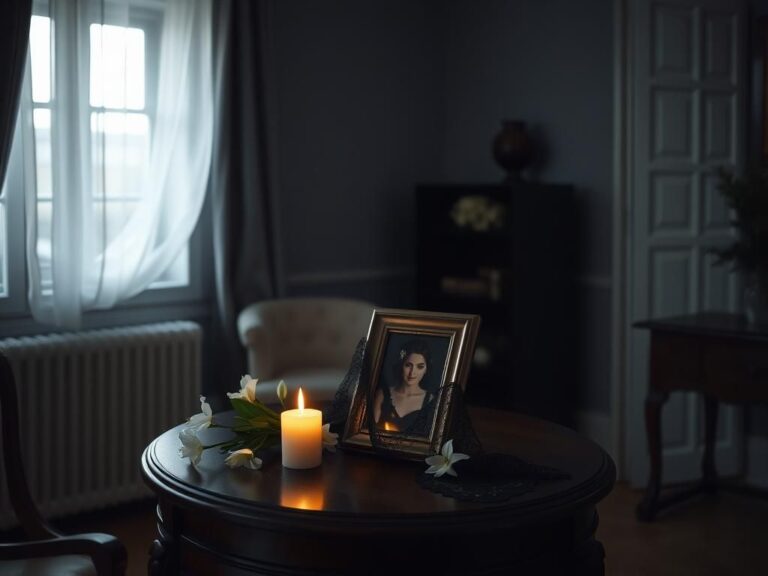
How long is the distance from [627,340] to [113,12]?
253 centimetres

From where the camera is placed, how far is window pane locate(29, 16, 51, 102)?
10.9 ft

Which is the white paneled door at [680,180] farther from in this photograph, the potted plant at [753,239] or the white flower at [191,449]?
the white flower at [191,449]

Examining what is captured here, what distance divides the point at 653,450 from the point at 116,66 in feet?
8.43

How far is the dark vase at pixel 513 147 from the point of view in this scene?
4379mm

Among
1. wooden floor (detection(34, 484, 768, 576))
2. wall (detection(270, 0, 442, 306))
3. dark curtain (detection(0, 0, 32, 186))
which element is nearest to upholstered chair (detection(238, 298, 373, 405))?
wall (detection(270, 0, 442, 306))

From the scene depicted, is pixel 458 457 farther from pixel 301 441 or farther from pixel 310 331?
pixel 310 331

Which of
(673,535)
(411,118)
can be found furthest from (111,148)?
(673,535)

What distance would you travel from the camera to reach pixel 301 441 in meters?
1.83

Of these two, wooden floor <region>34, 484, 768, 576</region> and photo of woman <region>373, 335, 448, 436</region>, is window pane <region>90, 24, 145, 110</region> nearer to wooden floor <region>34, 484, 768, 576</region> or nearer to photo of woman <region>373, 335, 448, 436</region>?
wooden floor <region>34, 484, 768, 576</region>

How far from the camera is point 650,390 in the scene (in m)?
3.55

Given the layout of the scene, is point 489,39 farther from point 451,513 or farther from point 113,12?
point 451,513

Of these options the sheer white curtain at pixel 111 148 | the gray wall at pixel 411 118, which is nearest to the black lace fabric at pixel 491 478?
the sheer white curtain at pixel 111 148

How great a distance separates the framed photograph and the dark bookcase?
2339 mm

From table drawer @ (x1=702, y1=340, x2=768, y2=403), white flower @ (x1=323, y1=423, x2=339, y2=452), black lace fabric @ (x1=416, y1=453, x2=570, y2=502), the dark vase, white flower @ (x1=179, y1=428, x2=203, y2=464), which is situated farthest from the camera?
the dark vase
